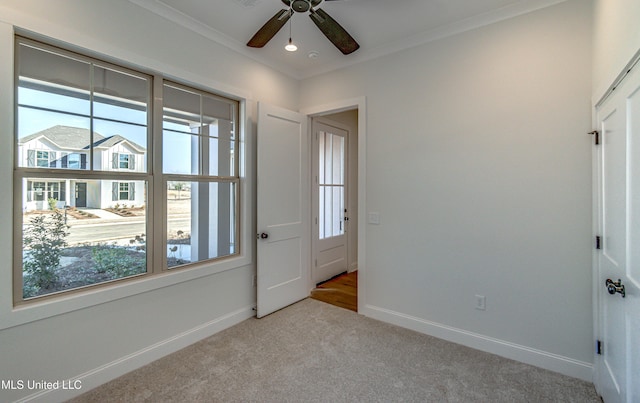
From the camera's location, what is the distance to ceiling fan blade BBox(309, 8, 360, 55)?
2.00 m

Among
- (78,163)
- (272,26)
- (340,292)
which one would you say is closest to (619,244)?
(272,26)

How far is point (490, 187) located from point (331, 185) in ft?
7.70

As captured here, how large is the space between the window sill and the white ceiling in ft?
7.05

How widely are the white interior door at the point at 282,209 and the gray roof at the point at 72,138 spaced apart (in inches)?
51.3

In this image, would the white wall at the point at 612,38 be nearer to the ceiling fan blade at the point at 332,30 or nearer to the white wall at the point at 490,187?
the white wall at the point at 490,187

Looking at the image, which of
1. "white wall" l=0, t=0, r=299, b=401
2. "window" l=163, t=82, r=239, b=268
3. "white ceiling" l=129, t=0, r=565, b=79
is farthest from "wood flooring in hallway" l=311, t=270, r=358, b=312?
"white ceiling" l=129, t=0, r=565, b=79

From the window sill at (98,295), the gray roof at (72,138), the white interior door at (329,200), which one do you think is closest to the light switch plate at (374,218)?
the white interior door at (329,200)

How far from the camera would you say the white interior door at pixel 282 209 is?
307cm

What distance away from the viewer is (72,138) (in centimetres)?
198

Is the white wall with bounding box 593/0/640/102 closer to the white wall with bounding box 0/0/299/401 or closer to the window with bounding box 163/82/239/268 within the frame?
the white wall with bounding box 0/0/299/401

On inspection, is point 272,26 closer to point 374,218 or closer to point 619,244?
point 374,218

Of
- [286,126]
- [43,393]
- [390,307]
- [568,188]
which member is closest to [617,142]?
Answer: [568,188]

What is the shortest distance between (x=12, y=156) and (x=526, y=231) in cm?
357

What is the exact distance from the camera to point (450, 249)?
2.62 meters
